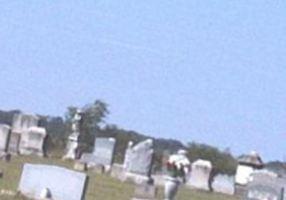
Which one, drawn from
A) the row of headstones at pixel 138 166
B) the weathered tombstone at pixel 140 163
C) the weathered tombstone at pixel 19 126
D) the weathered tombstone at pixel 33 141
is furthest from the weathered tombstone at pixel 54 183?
the weathered tombstone at pixel 33 141

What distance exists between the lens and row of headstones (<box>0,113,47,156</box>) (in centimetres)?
3484

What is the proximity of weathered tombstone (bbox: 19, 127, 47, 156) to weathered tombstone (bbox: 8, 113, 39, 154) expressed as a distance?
0.30 metres

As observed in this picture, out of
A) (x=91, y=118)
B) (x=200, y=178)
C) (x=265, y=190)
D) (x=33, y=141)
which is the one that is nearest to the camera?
(x=265, y=190)

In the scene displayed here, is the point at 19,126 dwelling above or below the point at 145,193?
above

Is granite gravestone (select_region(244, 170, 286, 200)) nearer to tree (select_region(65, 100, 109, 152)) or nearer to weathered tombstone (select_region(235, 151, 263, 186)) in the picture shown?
weathered tombstone (select_region(235, 151, 263, 186))

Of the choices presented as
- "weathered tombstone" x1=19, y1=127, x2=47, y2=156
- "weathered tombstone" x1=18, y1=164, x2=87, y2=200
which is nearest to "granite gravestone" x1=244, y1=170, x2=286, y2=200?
"weathered tombstone" x1=18, y1=164, x2=87, y2=200

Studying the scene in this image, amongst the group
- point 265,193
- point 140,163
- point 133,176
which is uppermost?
point 140,163

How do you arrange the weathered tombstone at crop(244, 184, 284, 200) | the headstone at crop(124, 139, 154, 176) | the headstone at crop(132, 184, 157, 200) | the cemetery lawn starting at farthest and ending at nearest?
the headstone at crop(124, 139, 154, 176) < the weathered tombstone at crop(244, 184, 284, 200) < the headstone at crop(132, 184, 157, 200) < the cemetery lawn

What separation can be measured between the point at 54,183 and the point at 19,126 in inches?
876

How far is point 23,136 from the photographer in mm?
37844

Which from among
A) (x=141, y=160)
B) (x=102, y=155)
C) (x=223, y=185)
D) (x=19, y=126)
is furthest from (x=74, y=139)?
(x=141, y=160)

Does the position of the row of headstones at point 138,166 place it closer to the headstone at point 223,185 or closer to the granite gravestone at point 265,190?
the headstone at point 223,185

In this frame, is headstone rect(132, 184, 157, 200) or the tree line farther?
the tree line

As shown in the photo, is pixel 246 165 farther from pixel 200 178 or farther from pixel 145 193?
pixel 145 193
